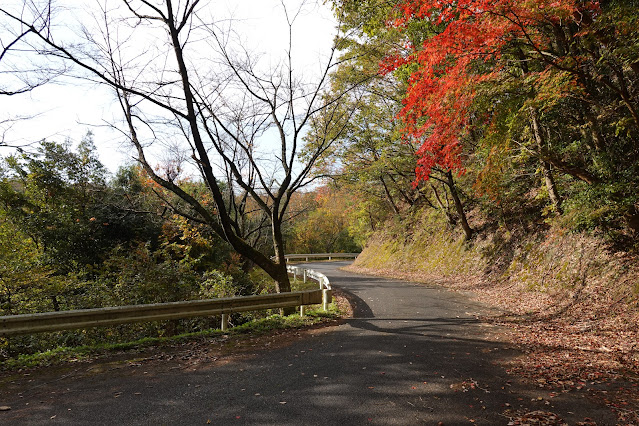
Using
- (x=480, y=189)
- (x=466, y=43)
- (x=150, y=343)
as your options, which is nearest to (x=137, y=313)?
(x=150, y=343)

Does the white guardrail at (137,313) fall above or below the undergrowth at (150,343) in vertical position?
above

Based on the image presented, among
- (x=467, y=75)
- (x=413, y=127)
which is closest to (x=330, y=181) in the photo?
(x=413, y=127)

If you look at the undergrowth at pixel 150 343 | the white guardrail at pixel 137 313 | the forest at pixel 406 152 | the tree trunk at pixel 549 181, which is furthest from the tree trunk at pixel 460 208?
the white guardrail at pixel 137 313

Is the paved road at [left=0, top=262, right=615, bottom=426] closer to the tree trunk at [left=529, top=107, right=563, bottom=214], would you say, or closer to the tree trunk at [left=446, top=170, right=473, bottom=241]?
the tree trunk at [left=529, top=107, right=563, bottom=214]

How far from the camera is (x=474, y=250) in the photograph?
15.9 meters

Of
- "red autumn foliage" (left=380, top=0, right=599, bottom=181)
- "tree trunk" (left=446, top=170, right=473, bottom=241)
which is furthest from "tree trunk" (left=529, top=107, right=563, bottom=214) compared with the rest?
"tree trunk" (left=446, top=170, right=473, bottom=241)

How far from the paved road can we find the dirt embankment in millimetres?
498

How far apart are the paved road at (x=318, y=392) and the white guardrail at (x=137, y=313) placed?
1.31m

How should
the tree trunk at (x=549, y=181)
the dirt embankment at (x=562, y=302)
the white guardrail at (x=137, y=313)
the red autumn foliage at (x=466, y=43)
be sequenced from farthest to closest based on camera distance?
the tree trunk at (x=549, y=181)
the red autumn foliage at (x=466, y=43)
the white guardrail at (x=137, y=313)
the dirt embankment at (x=562, y=302)

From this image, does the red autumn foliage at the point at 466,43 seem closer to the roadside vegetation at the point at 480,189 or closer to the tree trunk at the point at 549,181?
the roadside vegetation at the point at 480,189

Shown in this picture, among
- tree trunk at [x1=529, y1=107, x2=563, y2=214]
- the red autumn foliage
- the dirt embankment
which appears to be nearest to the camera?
the dirt embankment

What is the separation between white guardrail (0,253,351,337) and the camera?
5348 millimetres

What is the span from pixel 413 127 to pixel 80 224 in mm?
14667

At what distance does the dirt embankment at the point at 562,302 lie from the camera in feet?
14.6
